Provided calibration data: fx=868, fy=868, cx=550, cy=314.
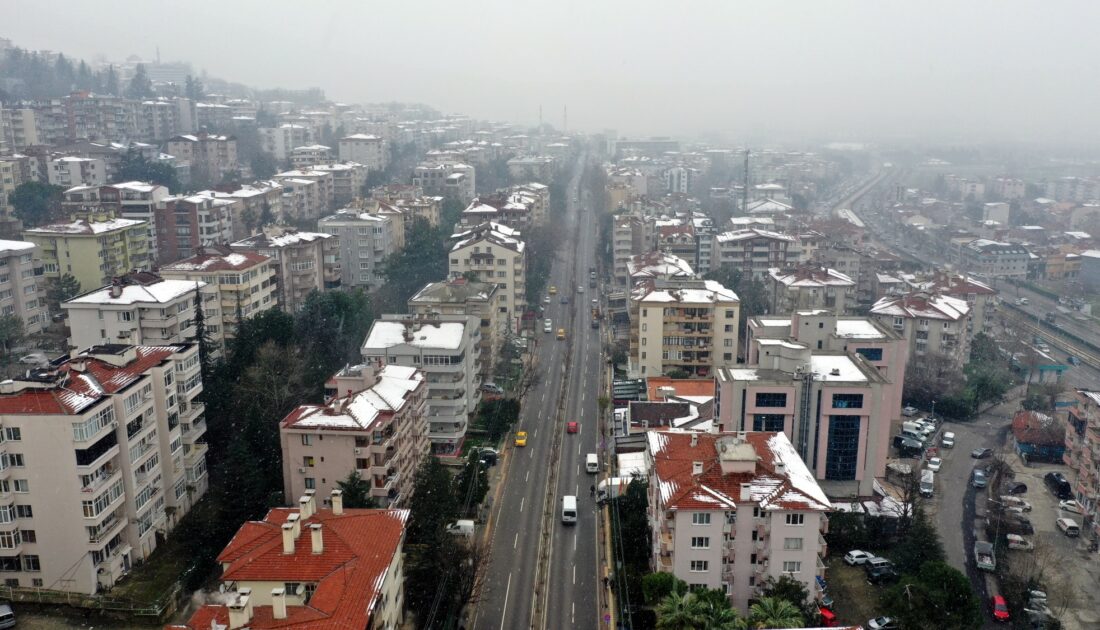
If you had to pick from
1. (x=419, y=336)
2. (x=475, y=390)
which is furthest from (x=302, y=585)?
(x=475, y=390)

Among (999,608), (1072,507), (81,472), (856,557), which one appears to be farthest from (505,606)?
(1072,507)

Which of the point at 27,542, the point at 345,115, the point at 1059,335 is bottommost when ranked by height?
the point at 1059,335

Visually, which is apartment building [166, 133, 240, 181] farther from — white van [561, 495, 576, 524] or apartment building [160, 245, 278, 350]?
white van [561, 495, 576, 524]

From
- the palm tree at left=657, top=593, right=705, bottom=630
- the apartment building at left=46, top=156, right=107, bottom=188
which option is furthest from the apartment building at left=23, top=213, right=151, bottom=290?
the palm tree at left=657, top=593, right=705, bottom=630

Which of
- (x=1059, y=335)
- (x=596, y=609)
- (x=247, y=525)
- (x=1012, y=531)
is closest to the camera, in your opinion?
(x=247, y=525)

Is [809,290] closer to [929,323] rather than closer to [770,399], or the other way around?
[929,323]

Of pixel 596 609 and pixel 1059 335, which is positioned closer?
pixel 596 609

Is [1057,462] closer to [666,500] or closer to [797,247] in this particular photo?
[666,500]
